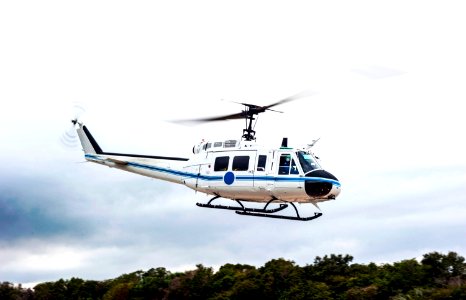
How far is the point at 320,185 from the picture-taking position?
38.0 meters

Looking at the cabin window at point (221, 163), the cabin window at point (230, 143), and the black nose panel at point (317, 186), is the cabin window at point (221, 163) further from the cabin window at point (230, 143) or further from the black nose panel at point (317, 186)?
the black nose panel at point (317, 186)

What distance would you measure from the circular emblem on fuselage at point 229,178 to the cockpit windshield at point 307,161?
3357mm

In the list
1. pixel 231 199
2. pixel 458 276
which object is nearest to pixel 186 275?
pixel 458 276

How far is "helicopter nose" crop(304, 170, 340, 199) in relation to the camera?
125 ft

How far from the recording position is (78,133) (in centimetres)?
4794

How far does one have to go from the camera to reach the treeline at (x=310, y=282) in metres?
69.6

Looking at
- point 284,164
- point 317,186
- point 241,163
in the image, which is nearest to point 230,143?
point 241,163

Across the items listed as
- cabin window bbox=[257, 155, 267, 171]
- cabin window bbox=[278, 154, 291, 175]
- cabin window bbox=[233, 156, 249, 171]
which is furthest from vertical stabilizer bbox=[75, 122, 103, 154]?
cabin window bbox=[278, 154, 291, 175]

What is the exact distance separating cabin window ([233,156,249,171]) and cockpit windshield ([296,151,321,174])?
8.28 ft

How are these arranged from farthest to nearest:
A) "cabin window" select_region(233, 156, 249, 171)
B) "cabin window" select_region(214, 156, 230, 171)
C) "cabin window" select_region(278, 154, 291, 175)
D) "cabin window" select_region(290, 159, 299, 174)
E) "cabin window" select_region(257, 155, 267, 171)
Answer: "cabin window" select_region(214, 156, 230, 171), "cabin window" select_region(233, 156, 249, 171), "cabin window" select_region(257, 155, 267, 171), "cabin window" select_region(278, 154, 291, 175), "cabin window" select_region(290, 159, 299, 174)

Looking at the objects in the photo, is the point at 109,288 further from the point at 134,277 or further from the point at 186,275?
the point at 186,275

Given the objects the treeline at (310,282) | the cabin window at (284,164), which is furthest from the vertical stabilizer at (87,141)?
the treeline at (310,282)

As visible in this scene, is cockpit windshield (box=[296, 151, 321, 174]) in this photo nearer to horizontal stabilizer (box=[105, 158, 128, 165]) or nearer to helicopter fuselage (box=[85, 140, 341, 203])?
helicopter fuselage (box=[85, 140, 341, 203])

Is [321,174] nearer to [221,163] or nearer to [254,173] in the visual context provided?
[254,173]
